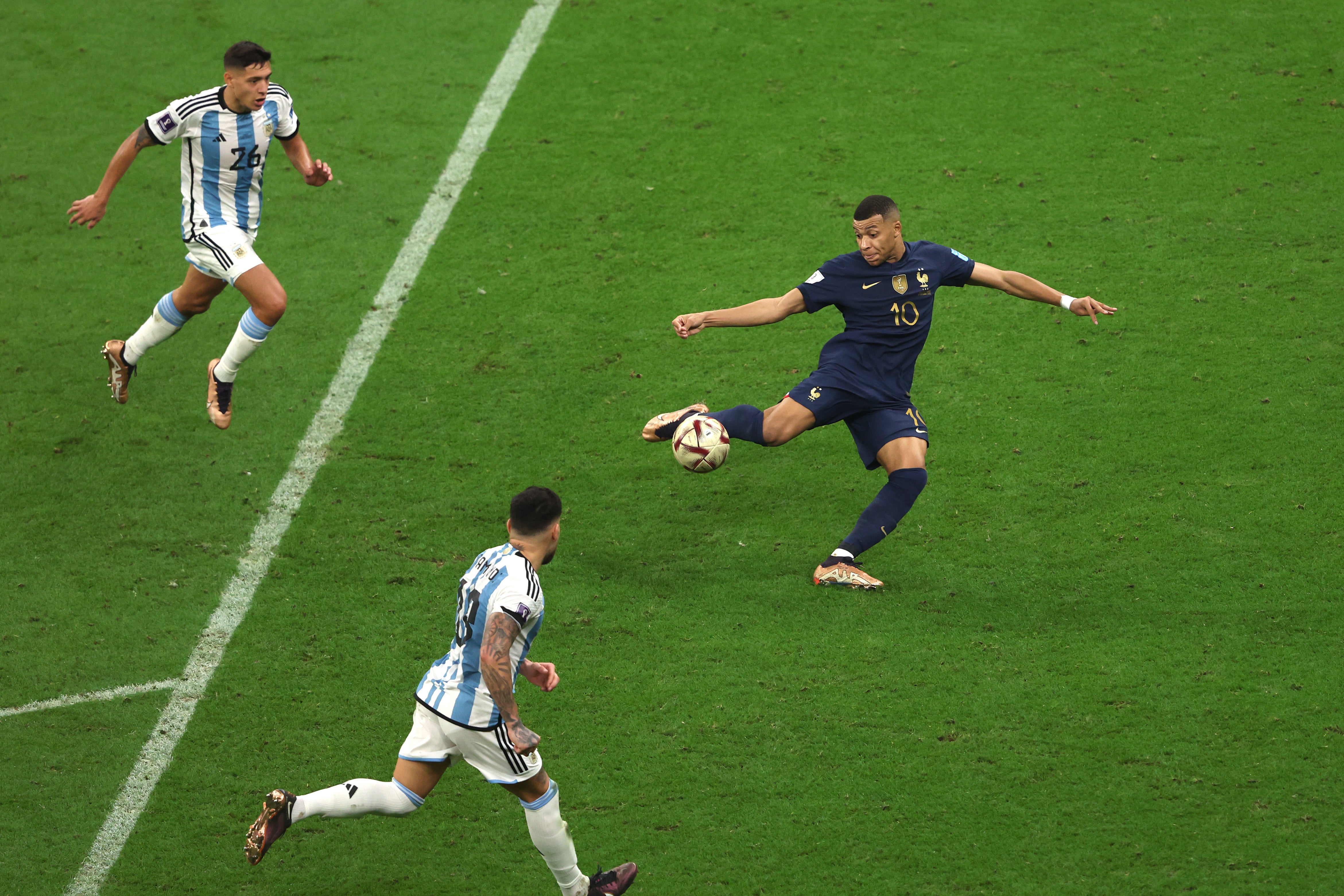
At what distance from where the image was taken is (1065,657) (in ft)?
18.5

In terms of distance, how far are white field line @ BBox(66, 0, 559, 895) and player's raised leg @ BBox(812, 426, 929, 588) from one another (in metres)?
2.88

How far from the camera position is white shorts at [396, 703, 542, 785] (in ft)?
14.3

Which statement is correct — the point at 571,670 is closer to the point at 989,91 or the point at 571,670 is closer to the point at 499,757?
the point at 499,757

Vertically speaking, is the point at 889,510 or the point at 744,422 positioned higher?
the point at 744,422

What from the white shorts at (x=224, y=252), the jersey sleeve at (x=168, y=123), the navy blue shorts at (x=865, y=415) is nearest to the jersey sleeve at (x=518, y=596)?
the navy blue shorts at (x=865, y=415)

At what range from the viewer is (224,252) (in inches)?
263

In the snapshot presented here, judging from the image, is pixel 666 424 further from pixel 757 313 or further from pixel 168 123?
pixel 168 123

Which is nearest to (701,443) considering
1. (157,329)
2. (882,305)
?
(882,305)

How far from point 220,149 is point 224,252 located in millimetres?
556

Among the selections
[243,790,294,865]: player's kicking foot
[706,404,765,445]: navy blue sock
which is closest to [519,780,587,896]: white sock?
[243,790,294,865]: player's kicking foot

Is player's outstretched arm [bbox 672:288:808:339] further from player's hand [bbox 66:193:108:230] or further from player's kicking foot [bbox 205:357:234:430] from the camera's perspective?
player's hand [bbox 66:193:108:230]

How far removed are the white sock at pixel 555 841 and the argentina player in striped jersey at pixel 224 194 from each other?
3353 millimetres

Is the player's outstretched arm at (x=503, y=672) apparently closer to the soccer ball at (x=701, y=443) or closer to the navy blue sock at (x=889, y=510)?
the soccer ball at (x=701, y=443)

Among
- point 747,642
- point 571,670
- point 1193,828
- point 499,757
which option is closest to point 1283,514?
point 1193,828
